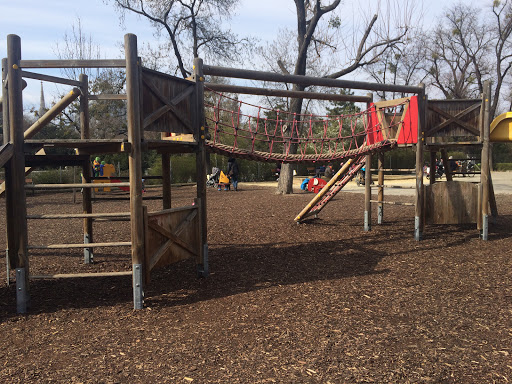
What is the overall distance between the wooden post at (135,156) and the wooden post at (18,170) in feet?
3.46

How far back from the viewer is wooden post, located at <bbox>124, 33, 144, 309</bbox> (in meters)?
4.44

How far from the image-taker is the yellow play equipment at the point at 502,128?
27.6 ft

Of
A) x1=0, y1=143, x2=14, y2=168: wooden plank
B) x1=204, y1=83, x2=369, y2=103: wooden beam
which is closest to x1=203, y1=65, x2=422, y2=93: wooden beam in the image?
x1=204, y1=83, x2=369, y2=103: wooden beam

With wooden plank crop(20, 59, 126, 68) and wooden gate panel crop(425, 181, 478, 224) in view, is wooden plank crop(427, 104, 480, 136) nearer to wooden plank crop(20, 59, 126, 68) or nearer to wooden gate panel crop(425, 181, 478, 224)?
wooden gate panel crop(425, 181, 478, 224)

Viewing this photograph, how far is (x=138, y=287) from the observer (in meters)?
4.51

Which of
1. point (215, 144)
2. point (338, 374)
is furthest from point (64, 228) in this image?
point (338, 374)

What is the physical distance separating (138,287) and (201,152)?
5.85ft

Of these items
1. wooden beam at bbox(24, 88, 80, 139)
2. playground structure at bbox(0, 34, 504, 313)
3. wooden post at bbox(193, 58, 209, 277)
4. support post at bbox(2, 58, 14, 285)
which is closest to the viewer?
playground structure at bbox(0, 34, 504, 313)

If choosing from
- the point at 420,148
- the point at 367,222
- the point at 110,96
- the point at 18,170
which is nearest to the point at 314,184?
the point at 367,222

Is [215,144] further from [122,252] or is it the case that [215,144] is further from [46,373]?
[46,373]

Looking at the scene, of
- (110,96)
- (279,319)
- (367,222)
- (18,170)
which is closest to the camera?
(279,319)

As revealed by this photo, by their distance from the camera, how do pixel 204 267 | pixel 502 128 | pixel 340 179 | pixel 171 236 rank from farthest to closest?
pixel 340 179 < pixel 502 128 < pixel 204 267 < pixel 171 236

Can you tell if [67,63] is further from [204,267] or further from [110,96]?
[204,267]

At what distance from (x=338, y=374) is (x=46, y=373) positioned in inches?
76.5
